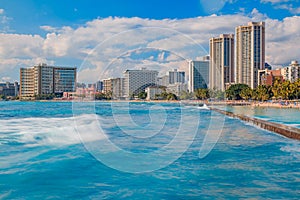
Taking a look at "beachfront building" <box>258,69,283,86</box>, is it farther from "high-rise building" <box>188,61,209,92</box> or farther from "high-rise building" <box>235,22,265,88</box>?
"high-rise building" <box>188,61,209,92</box>

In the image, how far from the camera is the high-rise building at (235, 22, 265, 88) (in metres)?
113

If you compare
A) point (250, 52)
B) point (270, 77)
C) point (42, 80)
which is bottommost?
point (270, 77)

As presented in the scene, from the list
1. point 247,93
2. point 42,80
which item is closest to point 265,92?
point 247,93

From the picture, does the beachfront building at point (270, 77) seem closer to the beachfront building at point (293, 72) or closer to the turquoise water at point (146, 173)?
the beachfront building at point (293, 72)

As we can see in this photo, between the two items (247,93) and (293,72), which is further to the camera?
(293,72)

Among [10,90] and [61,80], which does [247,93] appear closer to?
[61,80]

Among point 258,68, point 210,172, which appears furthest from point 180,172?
point 258,68

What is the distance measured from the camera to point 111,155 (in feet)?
33.4

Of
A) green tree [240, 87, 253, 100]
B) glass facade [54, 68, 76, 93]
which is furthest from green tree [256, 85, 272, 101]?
glass facade [54, 68, 76, 93]

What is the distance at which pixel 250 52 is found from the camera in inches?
4505

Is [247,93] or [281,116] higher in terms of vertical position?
[247,93]

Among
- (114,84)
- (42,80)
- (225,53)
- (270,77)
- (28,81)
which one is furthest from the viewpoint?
(28,81)

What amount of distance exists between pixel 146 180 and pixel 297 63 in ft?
323

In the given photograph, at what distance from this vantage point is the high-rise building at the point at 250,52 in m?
113
